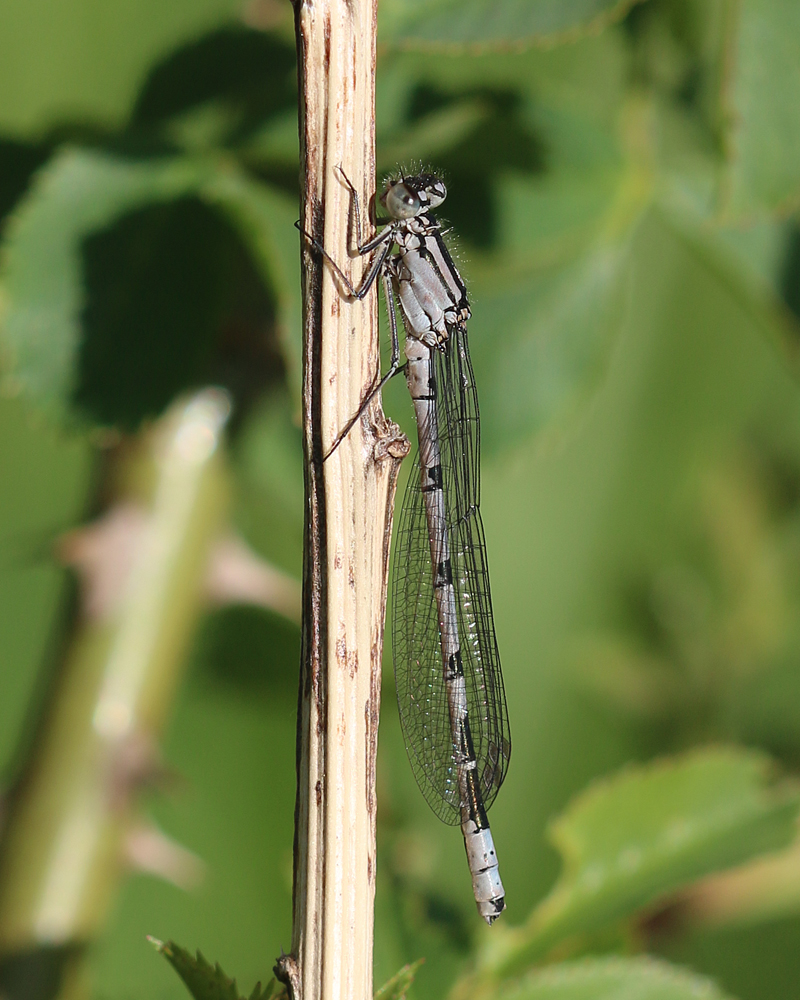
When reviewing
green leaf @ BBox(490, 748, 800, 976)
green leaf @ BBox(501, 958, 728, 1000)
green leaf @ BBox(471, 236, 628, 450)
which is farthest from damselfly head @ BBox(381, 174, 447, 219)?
green leaf @ BBox(501, 958, 728, 1000)

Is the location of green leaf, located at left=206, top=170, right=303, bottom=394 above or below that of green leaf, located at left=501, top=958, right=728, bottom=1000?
above

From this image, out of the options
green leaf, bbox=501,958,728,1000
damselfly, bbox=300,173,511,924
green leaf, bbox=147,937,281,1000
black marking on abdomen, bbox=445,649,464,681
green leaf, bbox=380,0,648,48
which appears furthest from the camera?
black marking on abdomen, bbox=445,649,464,681

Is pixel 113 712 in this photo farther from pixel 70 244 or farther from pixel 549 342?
pixel 549 342

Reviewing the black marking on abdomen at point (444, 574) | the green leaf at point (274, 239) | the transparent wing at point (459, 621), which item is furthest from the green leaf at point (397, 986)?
the black marking on abdomen at point (444, 574)

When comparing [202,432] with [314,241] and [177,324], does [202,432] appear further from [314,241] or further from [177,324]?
[314,241]

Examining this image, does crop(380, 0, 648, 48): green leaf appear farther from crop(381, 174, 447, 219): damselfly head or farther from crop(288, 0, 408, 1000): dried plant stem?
crop(288, 0, 408, 1000): dried plant stem

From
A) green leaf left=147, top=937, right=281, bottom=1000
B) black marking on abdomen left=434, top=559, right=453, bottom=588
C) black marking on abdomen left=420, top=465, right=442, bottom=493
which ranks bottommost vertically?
green leaf left=147, top=937, right=281, bottom=1000

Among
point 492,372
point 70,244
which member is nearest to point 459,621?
point 492,372

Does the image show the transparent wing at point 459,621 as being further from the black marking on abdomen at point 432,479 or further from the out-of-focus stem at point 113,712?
the out-of-focus stem at point 113,712
